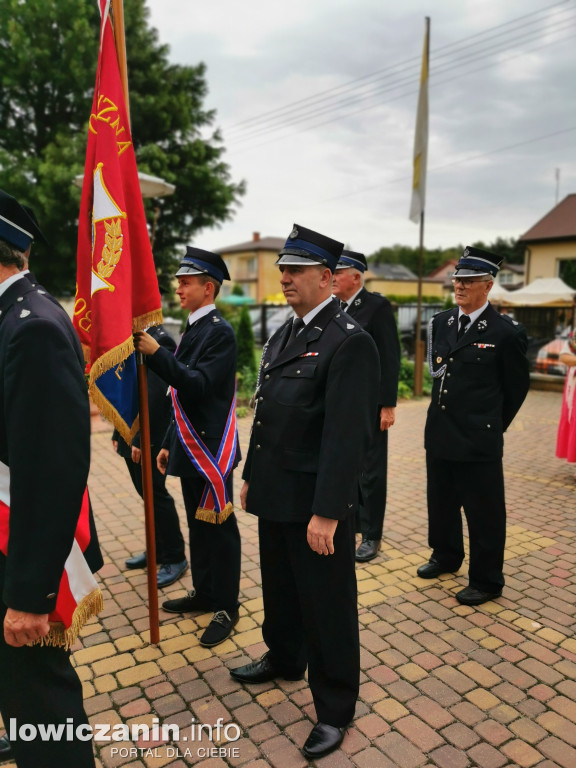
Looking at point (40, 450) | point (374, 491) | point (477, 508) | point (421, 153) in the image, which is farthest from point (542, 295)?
point (40, 450)

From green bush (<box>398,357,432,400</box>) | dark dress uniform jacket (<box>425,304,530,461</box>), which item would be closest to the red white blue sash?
dark dress uniform jacket (<box>425,304,530,461</box>)

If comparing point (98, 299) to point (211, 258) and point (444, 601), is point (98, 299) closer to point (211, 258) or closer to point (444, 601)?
point (211, 258)

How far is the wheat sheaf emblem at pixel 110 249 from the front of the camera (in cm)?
281

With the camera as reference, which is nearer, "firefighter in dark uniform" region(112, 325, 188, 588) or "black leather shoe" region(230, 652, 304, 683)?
"black leather shoe" region(230, 652, 304, 683)

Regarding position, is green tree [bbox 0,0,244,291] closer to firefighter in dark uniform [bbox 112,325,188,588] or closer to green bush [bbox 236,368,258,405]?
green bush [bbox 236,368,258,405]

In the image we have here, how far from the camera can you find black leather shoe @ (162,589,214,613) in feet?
11.8

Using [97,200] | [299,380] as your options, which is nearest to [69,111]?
[97,200]

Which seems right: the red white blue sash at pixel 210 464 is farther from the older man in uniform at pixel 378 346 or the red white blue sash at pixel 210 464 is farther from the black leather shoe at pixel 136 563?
the older man in uniform at pixel 378 346

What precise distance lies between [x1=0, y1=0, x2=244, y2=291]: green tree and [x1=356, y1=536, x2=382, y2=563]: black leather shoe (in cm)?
1213

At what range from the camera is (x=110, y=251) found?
2.84 metres

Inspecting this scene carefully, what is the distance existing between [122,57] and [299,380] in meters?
1.94

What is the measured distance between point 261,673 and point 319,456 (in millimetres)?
1309

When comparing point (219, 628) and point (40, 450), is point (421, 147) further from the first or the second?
point (40, 450)

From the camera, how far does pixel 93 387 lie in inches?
113
